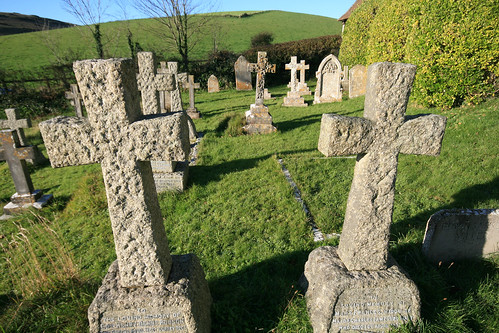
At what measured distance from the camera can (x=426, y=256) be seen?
3213 mm

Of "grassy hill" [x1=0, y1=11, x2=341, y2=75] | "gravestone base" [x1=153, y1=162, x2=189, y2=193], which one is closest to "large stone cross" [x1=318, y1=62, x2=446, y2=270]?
"gravestone base" [x1=153, y1=162, x2=189, y2=193]

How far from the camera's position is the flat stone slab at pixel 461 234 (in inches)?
123

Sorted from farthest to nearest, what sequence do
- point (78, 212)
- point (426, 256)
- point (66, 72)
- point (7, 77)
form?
point (66, 72) < point (7, 77) < point (78, 212) < point (426, 256)

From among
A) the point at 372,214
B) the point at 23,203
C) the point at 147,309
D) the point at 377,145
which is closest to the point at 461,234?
the point at 372,214

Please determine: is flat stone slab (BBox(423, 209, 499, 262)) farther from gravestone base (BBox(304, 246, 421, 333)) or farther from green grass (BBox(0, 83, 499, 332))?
gravestone base (BBox(304, 246, 421, 333))

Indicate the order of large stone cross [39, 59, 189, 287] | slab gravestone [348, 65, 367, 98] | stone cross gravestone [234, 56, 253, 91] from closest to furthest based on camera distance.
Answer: large stone cross [39, 59, 189, 287] < slab gravestone [348, 65, 367, 98] < stone cross gravestone [234, 56, 253, 91]

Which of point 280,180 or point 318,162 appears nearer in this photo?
point 280,180

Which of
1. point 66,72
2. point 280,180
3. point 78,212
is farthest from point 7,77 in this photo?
point 280,180

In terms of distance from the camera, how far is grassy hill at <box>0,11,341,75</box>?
20.9 metres

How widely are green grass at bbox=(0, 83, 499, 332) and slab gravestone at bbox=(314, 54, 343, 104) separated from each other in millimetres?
5248

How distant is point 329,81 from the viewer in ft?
42.9

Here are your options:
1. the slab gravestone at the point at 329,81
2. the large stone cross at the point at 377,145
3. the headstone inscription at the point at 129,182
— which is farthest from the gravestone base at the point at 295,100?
the headstone inscription at the point at 129,182

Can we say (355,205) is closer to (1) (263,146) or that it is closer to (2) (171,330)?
(2) (171,330)

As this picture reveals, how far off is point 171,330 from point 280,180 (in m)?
3.60
